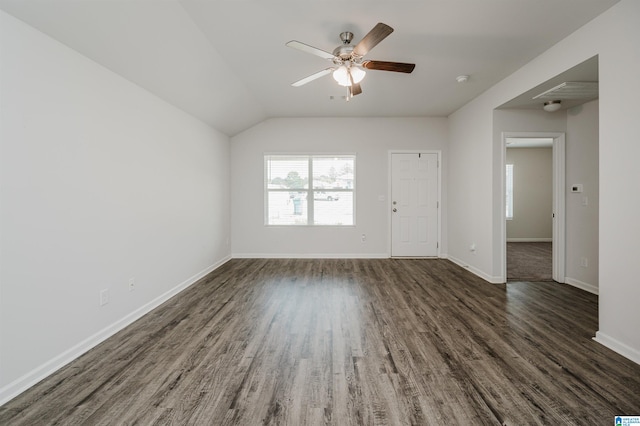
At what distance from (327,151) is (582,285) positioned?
Result: 428cm

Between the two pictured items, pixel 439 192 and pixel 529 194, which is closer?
pixel 439 192

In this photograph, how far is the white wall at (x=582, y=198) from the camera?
134 inches

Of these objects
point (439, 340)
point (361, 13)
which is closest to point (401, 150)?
point (361, 13)

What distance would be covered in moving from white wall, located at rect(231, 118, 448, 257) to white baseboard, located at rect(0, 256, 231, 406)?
7.30ft

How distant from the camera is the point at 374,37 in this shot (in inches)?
80.0

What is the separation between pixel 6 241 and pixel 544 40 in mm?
4517

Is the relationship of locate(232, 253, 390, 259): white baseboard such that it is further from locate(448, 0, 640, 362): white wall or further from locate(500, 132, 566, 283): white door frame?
locate(448, 0, 640, 362): white wall

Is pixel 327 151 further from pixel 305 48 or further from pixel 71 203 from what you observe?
pixel 71 203

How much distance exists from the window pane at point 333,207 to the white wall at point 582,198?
3.26 m

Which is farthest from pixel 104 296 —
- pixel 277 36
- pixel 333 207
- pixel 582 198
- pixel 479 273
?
pixel 582 198

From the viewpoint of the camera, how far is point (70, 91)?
2.00m

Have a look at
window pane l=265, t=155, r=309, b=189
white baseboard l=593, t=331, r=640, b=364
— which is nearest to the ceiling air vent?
white baseboard l=593, t=331, r=640, b=364

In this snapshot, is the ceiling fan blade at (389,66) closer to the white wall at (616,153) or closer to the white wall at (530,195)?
the white wall at (616,153)

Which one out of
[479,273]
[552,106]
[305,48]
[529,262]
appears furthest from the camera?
[529,262]
